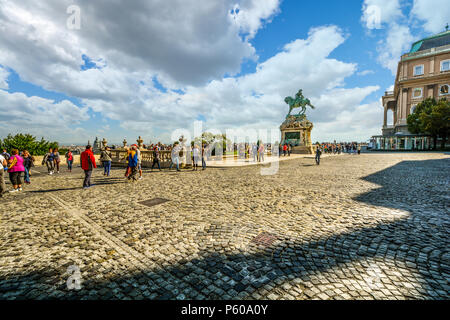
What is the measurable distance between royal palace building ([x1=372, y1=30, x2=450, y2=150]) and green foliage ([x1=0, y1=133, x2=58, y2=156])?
230ft

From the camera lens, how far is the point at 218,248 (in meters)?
3.39

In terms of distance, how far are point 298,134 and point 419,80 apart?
154ft

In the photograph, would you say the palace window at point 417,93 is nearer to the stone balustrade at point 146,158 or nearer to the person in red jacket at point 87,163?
the stone balustrade at point 146,158

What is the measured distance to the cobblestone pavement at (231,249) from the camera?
95.9 inches

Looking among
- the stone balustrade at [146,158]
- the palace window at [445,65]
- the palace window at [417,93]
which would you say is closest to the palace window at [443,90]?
the palace window at [417,93]

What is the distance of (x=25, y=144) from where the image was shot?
73.5ft

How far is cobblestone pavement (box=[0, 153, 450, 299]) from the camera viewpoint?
95.9 inches

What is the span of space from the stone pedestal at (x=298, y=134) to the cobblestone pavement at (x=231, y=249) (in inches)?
1132

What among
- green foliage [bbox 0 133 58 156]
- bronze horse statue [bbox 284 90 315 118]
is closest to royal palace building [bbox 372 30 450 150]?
bronze horse statue [bbox 284 90 315 118]

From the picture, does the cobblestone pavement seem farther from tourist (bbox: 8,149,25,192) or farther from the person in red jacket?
tourist (bbox: 8,149,25,192)

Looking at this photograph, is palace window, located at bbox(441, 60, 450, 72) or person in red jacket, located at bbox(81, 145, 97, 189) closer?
person in red jacket, located at bbox(81, 145, 97, 189)

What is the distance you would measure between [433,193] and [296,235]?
251 inches

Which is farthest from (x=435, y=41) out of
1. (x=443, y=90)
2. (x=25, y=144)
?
(x=25, y=144)
